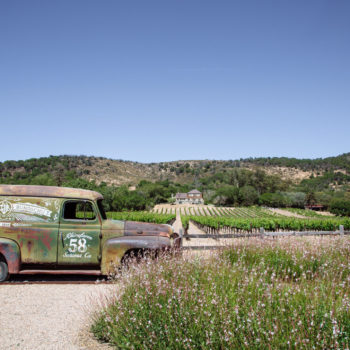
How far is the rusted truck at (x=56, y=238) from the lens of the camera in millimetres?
7500

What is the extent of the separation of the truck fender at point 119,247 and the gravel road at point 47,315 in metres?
0.53

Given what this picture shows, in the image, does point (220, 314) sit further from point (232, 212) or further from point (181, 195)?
point (181, 195)

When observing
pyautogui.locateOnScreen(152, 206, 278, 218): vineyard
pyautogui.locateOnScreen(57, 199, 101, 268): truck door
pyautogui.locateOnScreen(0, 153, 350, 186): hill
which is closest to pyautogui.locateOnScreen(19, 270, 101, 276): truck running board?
pyautogui.locateOnScreen(57, 199, 101, 268): truck door

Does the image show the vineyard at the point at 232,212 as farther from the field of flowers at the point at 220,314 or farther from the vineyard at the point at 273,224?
the field of flowers at the point at 220,314

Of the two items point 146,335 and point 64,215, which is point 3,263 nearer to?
point 64,215

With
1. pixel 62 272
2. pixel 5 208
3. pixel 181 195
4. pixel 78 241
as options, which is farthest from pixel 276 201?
pixel 5 208

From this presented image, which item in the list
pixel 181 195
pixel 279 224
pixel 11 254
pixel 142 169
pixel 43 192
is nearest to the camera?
pixel 11 254

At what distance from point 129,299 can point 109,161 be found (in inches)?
5832

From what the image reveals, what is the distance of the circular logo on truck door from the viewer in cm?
761

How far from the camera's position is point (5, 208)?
7.64 metres

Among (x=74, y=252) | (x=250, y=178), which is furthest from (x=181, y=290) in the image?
(x=250, y=178)

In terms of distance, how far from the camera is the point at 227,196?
109 m

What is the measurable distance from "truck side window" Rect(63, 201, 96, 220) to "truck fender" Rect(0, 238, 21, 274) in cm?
139

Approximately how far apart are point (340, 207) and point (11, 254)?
83370 mm
